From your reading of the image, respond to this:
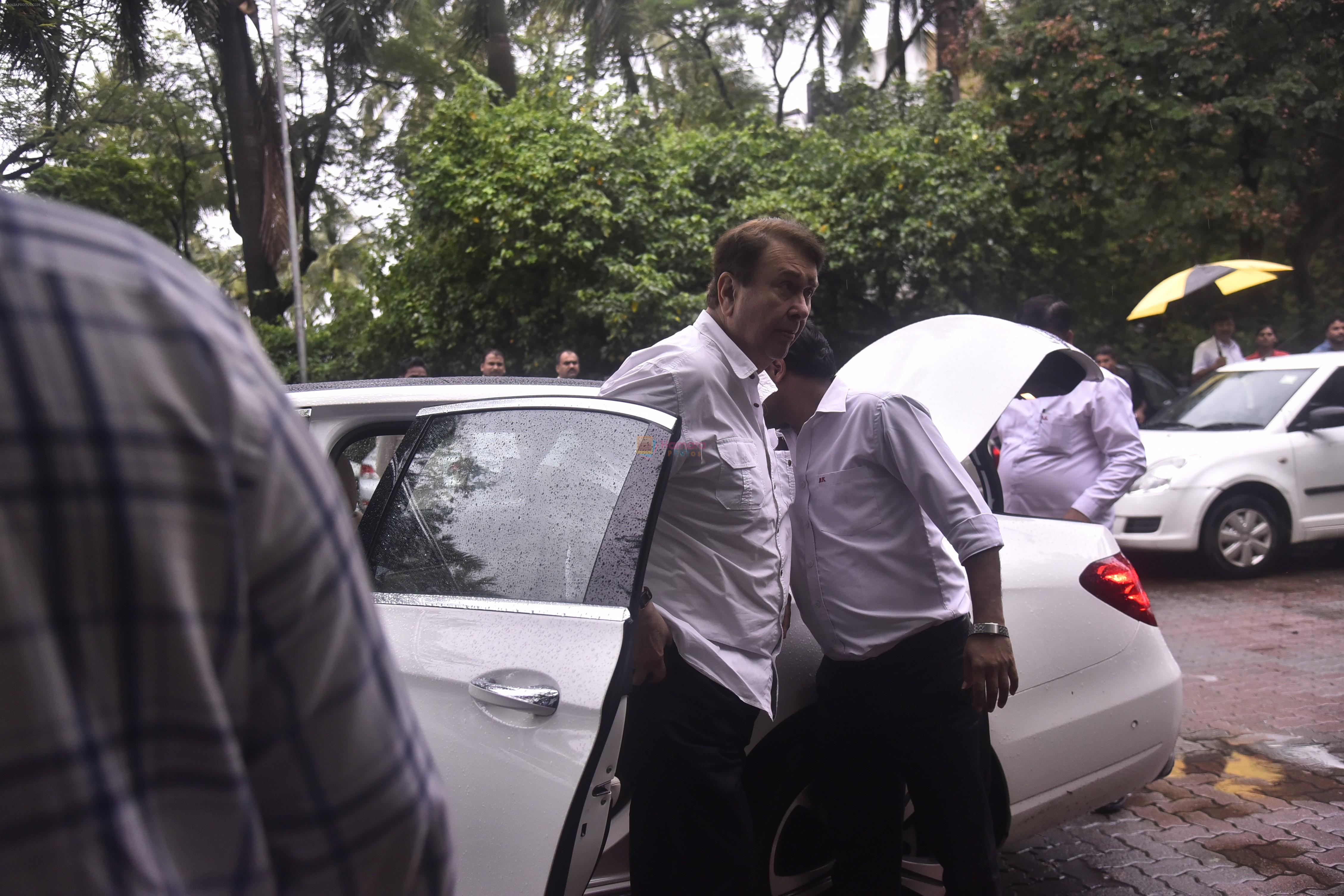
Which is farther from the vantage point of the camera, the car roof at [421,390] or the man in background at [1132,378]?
the man in background at [1132,378]

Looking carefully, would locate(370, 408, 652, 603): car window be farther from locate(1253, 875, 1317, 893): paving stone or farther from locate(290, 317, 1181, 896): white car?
locate(1253, 875, 1317, 893): paving stone

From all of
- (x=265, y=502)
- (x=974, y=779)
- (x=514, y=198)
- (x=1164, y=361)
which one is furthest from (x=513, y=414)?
(x=1164, y=361)

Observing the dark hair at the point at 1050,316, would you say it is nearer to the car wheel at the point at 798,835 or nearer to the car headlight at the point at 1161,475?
the car wheel at the point at 798,835

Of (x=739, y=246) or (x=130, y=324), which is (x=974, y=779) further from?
(x=130, y=324)

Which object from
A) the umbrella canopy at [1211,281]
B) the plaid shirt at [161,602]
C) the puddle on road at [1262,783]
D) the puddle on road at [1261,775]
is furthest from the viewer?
the umbrella canopy at [1211,281]

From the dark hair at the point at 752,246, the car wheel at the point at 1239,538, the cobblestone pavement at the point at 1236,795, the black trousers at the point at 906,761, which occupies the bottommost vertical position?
the cobblestone pavement at the point at 1236,795

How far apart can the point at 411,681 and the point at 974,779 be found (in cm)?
133

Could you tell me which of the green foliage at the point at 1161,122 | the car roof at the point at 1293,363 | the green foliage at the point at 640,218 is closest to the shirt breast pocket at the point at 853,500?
the car roof at the point at 1293,363

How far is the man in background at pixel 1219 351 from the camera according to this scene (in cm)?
1071

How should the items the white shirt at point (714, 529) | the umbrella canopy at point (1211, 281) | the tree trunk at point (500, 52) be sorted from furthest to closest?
1. the tree trunk at point (500, 52)
2. the umbrella canopy at point (1211, 281)
3. the white shirt at point (714, 529)

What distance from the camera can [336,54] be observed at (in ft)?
70.4

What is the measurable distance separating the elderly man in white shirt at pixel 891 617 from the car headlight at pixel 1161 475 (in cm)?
623

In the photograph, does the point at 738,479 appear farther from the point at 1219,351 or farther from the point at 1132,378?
the point at 1219,351

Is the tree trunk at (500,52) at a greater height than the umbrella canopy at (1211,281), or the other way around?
the tree trunk at (500,52)
